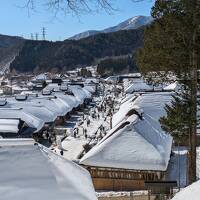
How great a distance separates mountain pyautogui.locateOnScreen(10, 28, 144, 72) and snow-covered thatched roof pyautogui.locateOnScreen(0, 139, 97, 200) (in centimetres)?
13686

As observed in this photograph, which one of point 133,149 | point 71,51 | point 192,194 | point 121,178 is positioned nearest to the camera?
point 192,194

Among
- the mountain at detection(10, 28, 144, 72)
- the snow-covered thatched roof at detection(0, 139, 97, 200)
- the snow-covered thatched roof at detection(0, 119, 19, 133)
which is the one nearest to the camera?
the snow-covered thatched roof at detection(0, 139, 97, 200)

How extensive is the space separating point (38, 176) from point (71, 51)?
151 m

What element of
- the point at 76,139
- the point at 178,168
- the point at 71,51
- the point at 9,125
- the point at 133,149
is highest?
the point at 71,51

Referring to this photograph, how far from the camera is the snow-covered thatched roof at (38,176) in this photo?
543 centimetres

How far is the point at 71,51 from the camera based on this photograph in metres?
156

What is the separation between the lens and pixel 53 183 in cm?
581

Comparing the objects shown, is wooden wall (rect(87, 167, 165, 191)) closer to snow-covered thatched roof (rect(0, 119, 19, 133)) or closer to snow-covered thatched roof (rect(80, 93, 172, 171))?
snow-covered thatched roof (rect(80, 93, 172, 171))

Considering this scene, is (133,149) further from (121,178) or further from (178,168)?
(178,168)

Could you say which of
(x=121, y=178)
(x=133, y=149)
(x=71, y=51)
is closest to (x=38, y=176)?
(x=121, y=178)

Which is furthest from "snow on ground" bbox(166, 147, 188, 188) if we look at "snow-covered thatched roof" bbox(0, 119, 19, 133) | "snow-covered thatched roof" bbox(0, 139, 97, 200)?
"snow-covered thatched roof" bbox(0, 139, 97, 200)

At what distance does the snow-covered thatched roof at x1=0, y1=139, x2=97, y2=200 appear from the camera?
543cm

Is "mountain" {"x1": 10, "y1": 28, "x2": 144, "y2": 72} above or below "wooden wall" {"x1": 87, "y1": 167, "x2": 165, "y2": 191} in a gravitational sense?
above

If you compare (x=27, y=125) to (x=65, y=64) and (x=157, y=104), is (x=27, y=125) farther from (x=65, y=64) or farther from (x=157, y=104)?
(x=65, y=64)
